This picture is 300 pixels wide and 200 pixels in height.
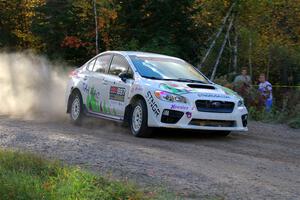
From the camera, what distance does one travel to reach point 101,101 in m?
12.8

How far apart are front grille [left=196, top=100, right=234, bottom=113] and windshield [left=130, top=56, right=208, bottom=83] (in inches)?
38.2

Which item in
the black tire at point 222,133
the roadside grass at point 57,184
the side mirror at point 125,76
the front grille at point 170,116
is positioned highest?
the side mirror at point 125,76

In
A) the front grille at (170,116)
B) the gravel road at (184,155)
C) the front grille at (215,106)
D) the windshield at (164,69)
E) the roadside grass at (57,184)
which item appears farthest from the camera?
the windshield at (164,69)

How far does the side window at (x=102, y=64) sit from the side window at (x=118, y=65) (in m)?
0.24

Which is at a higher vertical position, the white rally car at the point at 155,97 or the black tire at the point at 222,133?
the white rally car at the point at 155,97

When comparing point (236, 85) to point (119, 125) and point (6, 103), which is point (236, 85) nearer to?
point (119, 125)

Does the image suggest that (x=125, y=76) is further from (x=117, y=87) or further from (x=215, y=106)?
(x=215, y=106)

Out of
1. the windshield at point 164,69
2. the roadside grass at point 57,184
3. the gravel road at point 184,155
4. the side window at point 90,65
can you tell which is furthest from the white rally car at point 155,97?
the roadside grass at point 57,184

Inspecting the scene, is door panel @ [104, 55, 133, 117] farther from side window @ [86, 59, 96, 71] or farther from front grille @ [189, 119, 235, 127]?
front grille @ [189, 119, 235, 127]

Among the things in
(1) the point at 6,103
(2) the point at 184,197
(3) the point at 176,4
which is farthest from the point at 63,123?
(3) the point at 176,4

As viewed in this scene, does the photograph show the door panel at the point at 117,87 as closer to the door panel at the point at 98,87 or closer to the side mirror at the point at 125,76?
the side mirror at the point at 125,76

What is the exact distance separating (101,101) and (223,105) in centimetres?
282

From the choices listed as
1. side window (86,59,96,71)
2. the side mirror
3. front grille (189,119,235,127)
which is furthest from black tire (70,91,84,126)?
front grille (189,119,235,127)

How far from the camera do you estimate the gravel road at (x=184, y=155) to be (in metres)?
7.10
